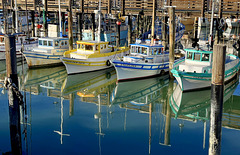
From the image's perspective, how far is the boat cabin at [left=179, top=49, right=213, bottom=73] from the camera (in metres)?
20.9

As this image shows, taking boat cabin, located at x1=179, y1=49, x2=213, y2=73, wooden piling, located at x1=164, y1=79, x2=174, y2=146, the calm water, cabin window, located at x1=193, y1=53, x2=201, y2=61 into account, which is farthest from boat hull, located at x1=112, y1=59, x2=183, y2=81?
cabin window, located at x1=193, y1=53, x2=201, y2=61

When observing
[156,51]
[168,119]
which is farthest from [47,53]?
[168,119]

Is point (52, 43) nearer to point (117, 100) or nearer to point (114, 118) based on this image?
point (117, 100)

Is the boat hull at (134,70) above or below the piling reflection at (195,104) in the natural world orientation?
above

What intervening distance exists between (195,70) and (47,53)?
1288cm

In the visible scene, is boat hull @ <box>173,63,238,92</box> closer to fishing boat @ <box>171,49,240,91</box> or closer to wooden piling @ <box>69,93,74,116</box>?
fishing boat @ <box>171,49,240,91</box>

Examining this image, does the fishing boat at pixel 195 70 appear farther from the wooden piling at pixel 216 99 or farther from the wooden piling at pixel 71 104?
the wooden piling at pixel 216 99

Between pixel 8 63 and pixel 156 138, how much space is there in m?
6.82

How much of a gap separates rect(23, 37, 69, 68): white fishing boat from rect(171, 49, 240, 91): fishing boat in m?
11.0

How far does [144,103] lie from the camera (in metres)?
20.0

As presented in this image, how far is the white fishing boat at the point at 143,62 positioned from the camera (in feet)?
77.7

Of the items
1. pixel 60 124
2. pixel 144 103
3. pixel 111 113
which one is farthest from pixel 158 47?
pixel 60 124

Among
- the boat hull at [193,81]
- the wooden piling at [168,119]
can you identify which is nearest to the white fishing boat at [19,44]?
the wooden piling at [168,119]

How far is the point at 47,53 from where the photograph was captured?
28.2m
